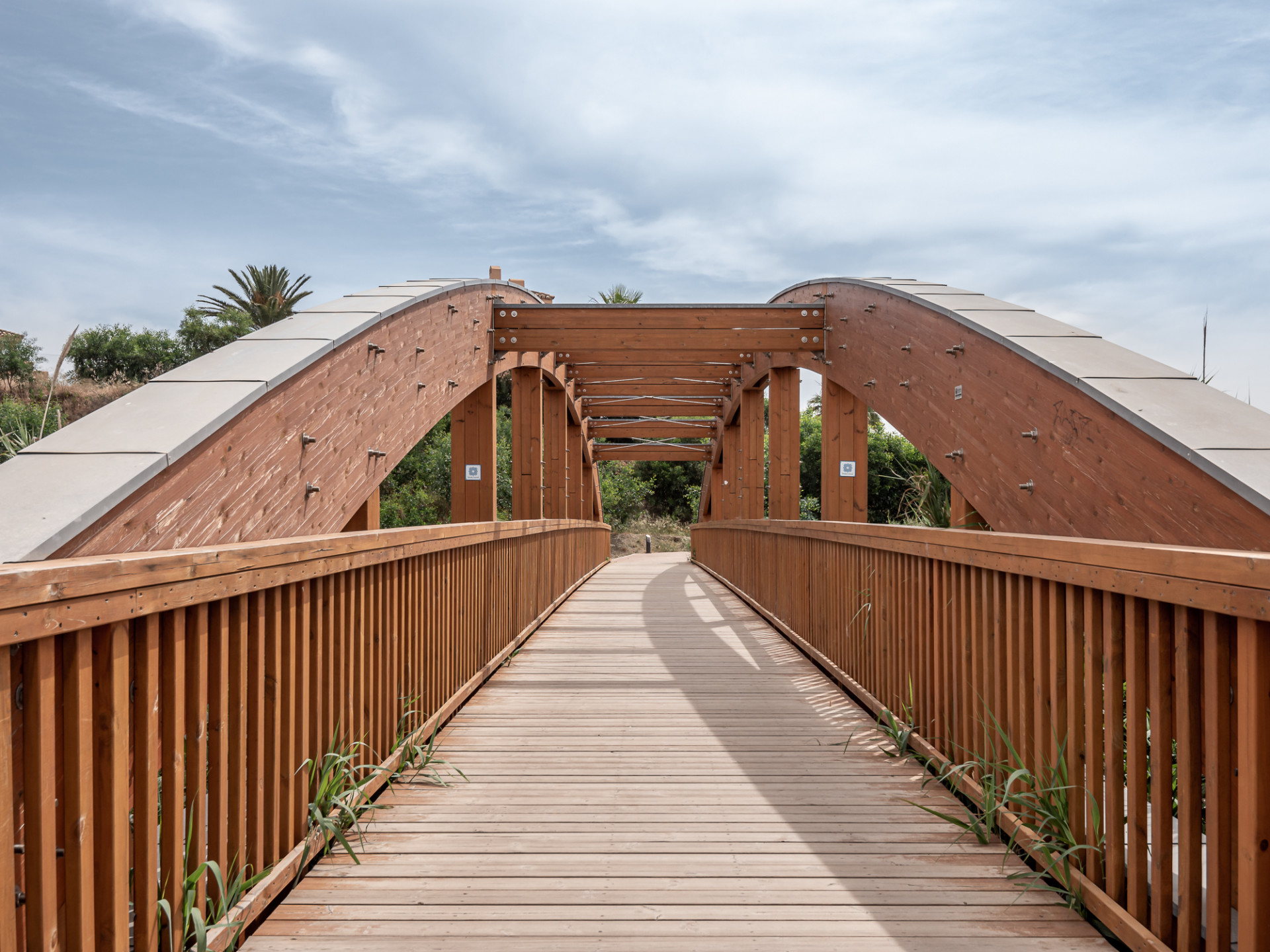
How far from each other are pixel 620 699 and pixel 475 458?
5034 millimetres

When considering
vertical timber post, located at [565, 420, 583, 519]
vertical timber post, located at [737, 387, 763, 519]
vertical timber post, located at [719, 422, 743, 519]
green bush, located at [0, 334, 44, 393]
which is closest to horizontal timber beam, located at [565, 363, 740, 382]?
vertical timber post, located at [737, 387, 763, 519]

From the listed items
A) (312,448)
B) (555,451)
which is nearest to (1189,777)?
(312,448)

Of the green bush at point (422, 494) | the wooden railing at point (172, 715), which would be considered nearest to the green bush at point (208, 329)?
the green bush at point (422, 494)

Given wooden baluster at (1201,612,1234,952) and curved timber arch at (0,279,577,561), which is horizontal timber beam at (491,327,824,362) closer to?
curved timber arch at (0,279,577,561)

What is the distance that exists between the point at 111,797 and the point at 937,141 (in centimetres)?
856

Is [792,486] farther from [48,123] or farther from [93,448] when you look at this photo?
[48,123]

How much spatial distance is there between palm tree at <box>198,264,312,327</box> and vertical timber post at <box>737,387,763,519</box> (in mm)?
21541

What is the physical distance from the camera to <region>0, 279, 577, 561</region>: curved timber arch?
9.91 ft

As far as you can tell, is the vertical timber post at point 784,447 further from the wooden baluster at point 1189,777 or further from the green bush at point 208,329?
A: the green bush at point 208,329

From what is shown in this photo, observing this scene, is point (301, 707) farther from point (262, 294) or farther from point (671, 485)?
point (671, 485)

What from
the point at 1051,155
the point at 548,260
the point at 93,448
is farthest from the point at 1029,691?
the point at 548,260

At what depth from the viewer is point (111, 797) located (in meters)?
1.51

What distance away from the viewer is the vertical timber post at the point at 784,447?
10688mm

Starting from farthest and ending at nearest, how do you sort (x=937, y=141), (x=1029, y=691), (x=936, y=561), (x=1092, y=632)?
(x=937, y=141), (x=936, y=561), (x=1029, y=691), (x=1092, y=632)
